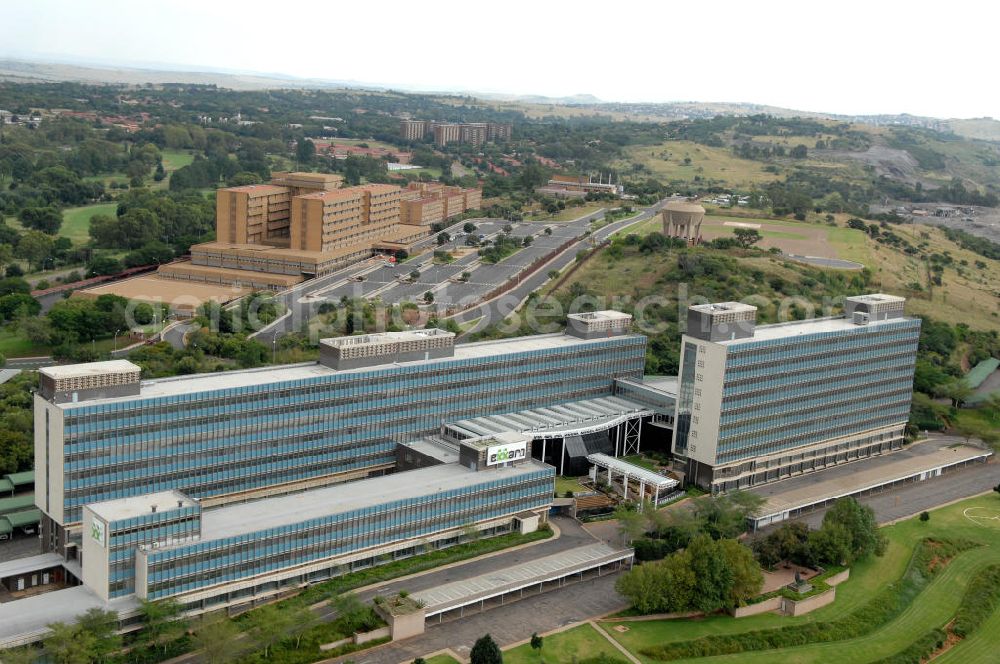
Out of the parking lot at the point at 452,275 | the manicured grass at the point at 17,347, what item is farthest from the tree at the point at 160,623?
the parking lot at the point at 452,275

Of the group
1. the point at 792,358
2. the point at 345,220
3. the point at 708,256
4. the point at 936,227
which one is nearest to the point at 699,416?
the point at 792,358

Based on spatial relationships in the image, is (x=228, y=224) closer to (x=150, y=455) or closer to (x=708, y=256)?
(x=708, y=256)

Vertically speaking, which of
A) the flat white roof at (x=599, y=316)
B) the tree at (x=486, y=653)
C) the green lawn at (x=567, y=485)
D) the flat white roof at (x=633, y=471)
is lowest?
the tree at (x=486, y=653)

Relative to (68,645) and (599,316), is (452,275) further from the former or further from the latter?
(68,645)

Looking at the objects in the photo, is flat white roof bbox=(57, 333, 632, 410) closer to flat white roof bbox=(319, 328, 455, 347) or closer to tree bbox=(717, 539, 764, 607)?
flat white roof bbox=(319, 328, 455, 347)

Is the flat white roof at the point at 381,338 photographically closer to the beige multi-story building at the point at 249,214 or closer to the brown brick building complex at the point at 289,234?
the brown brick building complex at the point at 289,234

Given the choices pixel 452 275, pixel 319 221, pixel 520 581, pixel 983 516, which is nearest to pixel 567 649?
pixel 520 581

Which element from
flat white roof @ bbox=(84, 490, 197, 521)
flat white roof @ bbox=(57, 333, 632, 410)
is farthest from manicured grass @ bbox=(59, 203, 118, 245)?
flat white roof @ bbox=(84, 490, 197, 521)
